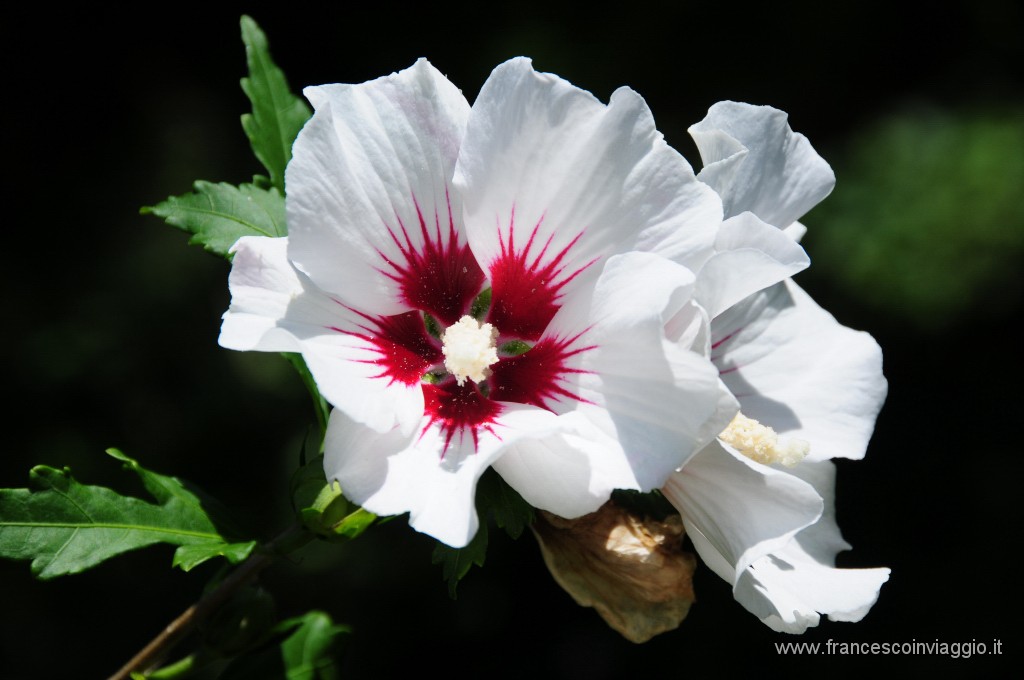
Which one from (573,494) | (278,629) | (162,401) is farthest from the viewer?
(162,401)

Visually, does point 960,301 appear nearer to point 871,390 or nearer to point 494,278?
point 871,390

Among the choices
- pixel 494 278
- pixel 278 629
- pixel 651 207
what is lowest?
pixel 278 629

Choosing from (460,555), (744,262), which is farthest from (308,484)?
(744,262)

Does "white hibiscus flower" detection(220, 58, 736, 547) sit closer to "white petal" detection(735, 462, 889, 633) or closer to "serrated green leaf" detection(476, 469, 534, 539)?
"serrated green leaf" detection(476, 469, 534, 539)

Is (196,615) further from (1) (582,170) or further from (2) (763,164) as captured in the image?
(2) (763,164)

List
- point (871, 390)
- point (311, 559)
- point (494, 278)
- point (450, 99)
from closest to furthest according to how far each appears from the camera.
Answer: point (450, 99)
point (494, 278)
point (871, 390)
point (311, 559)

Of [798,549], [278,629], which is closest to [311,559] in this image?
[278,629]
